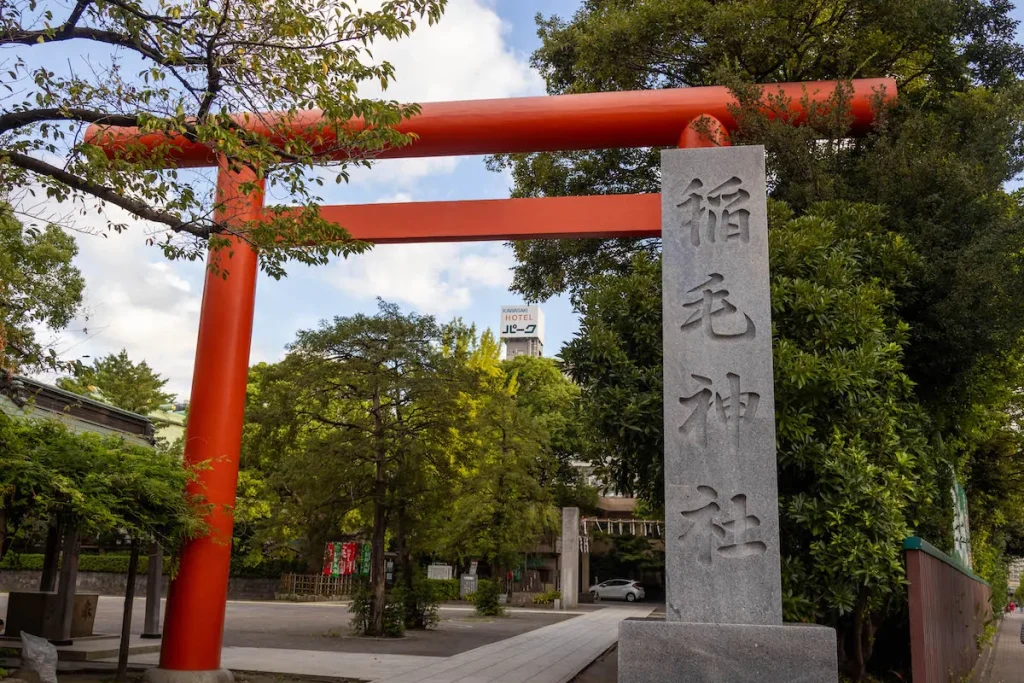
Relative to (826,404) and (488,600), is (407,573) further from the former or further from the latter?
(826,404)

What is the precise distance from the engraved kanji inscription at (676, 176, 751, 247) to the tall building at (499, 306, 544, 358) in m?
56.3

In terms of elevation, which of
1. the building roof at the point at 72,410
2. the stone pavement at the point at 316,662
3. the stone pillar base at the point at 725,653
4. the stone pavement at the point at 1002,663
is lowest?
the stone pavement at the point at 1002,663

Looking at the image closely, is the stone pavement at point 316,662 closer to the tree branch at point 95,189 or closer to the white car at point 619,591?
the tree branch at point 95,189

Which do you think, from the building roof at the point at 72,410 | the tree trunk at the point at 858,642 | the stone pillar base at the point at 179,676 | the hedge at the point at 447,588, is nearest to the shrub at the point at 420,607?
the building roof at the point at 72,410

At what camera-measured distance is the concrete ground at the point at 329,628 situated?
Result: 12.2 meters

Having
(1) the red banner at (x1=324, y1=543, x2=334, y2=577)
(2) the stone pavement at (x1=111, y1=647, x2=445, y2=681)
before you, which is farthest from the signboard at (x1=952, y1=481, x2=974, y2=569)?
(1) the red banner at (x1=324, y1=543, x2=334, y2=577)

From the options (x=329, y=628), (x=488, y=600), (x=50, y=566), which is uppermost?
(x=50, y=566)

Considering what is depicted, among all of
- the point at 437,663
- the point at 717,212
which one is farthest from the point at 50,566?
the point at 717,212

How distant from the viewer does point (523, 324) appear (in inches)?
2464

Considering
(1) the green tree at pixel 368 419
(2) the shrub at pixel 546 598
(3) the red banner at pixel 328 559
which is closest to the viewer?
(1) the green tree at pixel 368 419

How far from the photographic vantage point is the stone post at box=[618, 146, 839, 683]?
4477mm

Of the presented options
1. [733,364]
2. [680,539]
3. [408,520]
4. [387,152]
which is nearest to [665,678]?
[680,539]

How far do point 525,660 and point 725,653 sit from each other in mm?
6749

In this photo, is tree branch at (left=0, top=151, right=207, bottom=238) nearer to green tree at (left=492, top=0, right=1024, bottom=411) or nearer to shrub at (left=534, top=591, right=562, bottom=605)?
green tree at (left=492, top=0, right=1024, bottom=411)
